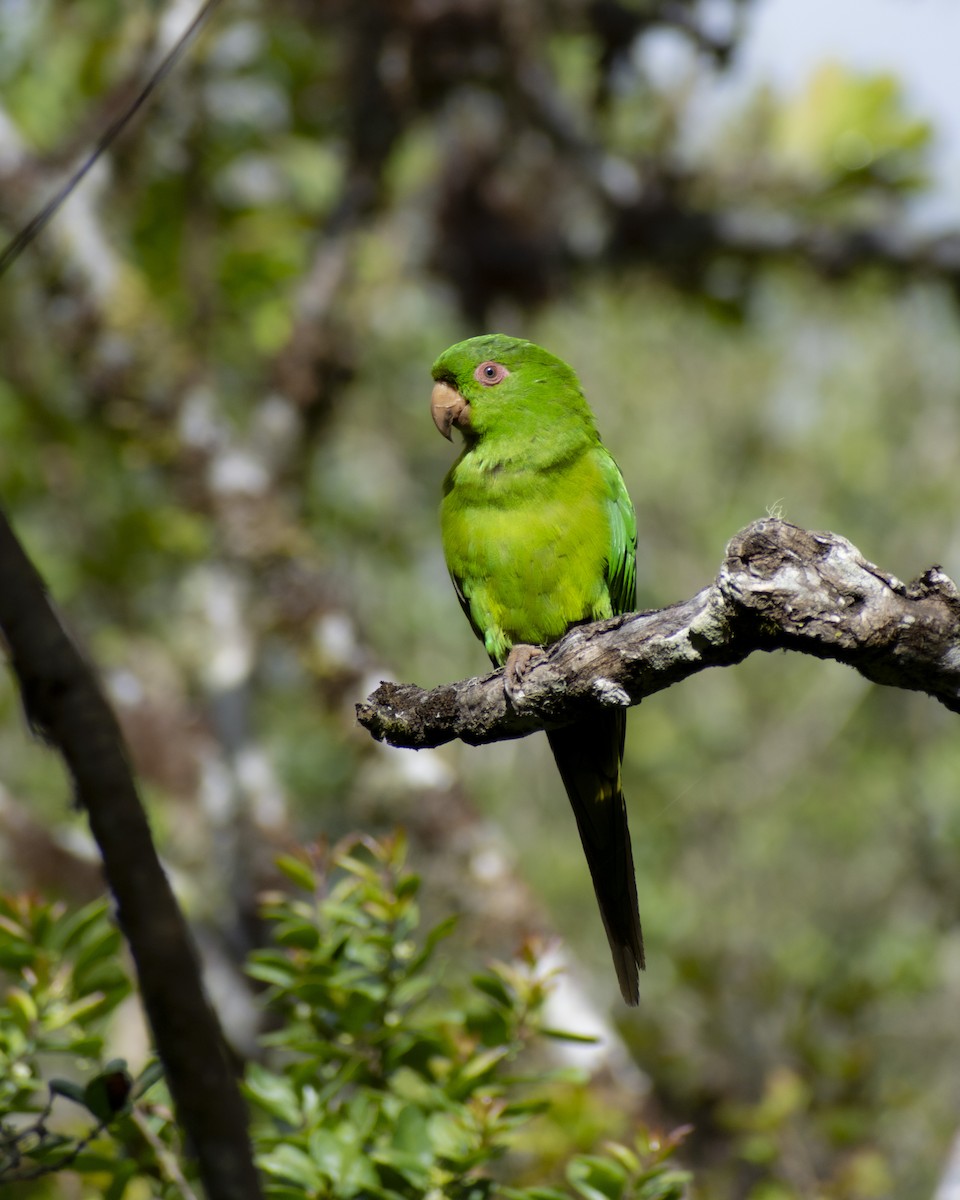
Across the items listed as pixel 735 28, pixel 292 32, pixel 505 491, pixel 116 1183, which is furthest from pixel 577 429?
pixel 292 32

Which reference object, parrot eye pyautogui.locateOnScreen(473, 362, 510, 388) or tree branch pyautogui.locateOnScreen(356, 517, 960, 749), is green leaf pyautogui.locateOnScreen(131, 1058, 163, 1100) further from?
parrot eye pyautogui.locateOnScreen(473, 362, 510, 388)

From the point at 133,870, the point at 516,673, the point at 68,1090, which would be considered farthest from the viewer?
the point at 516,673

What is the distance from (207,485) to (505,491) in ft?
11.3

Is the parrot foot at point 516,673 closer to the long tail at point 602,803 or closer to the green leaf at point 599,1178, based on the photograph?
the long tail at point 602,803

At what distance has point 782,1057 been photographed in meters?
5.28

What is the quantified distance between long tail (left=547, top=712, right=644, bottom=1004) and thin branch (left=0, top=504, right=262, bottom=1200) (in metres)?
1.76

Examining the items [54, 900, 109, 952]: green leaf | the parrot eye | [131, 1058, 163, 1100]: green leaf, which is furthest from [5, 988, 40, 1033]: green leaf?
the parrot eye

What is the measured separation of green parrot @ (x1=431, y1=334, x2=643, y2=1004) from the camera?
3.17 m

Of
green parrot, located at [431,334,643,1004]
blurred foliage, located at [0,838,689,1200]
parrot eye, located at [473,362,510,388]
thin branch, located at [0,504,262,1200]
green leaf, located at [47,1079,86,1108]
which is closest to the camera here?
thin branch, located at [0,504,262,1200]

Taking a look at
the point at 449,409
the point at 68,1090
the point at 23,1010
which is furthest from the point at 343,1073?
the point at 449,409

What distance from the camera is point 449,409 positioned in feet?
11.0

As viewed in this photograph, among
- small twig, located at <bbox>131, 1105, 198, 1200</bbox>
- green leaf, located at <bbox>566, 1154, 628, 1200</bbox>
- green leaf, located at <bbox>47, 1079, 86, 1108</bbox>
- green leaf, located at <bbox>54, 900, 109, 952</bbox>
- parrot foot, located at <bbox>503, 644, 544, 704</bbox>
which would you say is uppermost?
parrot foot, located at <bbox>503, 644, 544, 704</bbox>

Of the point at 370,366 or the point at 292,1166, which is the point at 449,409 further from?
the point at 370,366

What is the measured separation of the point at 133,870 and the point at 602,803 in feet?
6.68
